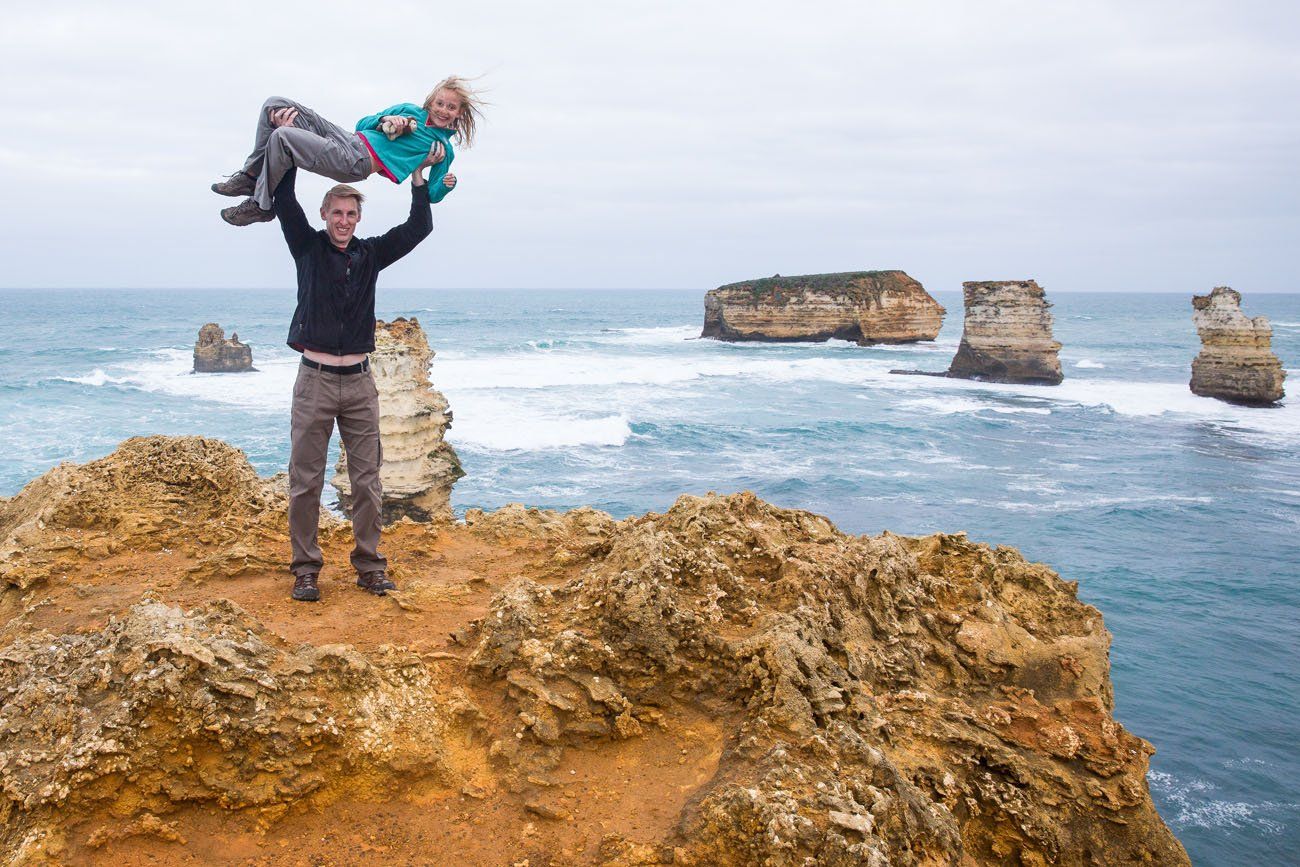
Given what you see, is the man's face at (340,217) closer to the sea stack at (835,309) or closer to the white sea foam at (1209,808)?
the white sea foam at (1209,808)

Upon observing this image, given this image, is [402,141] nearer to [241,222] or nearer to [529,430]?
[241,222]

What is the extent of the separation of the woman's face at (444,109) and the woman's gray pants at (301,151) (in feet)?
1.23

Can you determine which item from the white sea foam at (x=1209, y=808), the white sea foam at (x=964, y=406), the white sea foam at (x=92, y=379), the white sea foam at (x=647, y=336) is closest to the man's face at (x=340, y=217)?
the white sea foam at (x=1209, y=808)

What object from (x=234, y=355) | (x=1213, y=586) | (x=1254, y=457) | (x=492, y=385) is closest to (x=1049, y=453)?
(x=1254, y=457)

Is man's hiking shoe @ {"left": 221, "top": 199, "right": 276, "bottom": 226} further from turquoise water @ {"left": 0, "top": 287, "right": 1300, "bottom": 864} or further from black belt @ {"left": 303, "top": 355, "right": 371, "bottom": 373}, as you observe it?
turquoise water @ {"left": 0, "top": 287, "right": 1300, "bottom": 864}

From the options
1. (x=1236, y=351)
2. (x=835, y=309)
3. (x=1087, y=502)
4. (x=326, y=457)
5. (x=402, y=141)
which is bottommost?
(x=1087, y=502)

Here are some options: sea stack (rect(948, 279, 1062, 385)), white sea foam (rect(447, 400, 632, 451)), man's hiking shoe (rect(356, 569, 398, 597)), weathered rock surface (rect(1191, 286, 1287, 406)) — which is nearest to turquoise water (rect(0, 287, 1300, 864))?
white sea foam (rect(447, 400, 632, 451))

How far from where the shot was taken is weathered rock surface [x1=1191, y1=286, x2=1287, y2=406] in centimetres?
2986

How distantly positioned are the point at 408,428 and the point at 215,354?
32021 millimetres

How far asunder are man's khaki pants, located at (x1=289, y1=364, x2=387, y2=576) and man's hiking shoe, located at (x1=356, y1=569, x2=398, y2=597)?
0.13ft

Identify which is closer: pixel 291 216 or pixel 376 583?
pixel 291 216

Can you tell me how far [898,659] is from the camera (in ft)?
11.1

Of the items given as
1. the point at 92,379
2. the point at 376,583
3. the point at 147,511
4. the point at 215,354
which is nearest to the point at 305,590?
the point at 376,583

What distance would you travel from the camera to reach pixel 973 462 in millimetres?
22125
